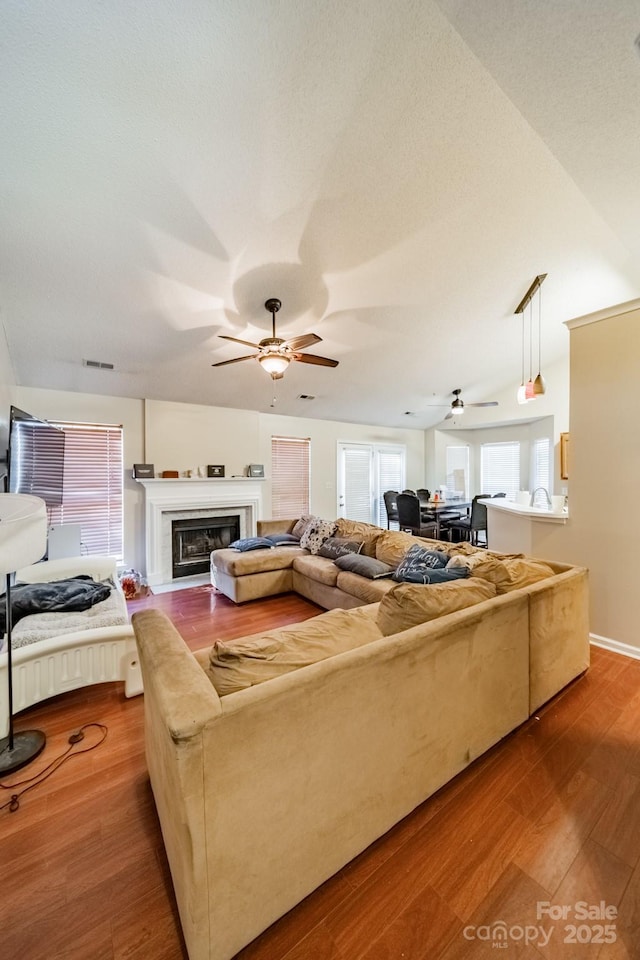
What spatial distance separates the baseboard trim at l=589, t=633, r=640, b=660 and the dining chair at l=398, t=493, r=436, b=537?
10.7 feet

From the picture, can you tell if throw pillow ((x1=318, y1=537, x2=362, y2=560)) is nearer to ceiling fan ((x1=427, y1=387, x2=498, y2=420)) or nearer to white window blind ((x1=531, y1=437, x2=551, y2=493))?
ceiling fan ((x1=427, y1=387, x2=498, y2=420))

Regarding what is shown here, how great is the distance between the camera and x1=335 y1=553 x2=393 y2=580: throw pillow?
323 cm

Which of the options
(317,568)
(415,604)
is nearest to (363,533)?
(317,568)

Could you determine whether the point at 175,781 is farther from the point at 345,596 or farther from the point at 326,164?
the point at 326,164

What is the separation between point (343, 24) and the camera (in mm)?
1522

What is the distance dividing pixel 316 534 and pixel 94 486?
3.00 m

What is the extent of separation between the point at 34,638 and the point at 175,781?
1.79 metres

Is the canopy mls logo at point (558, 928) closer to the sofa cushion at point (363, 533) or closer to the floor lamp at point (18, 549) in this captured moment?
the floor lamp at point (18, 549)

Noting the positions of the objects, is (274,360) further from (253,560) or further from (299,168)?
(253,560)

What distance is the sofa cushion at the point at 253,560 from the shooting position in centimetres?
401

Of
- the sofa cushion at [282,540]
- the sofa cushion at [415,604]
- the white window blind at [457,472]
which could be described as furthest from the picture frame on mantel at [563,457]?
the sofa cushion at [415,604]

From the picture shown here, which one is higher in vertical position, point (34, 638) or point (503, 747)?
point (34, 638)

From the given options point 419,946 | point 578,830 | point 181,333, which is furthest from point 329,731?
point 181,333

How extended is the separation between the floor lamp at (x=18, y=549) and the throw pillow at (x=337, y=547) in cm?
269
